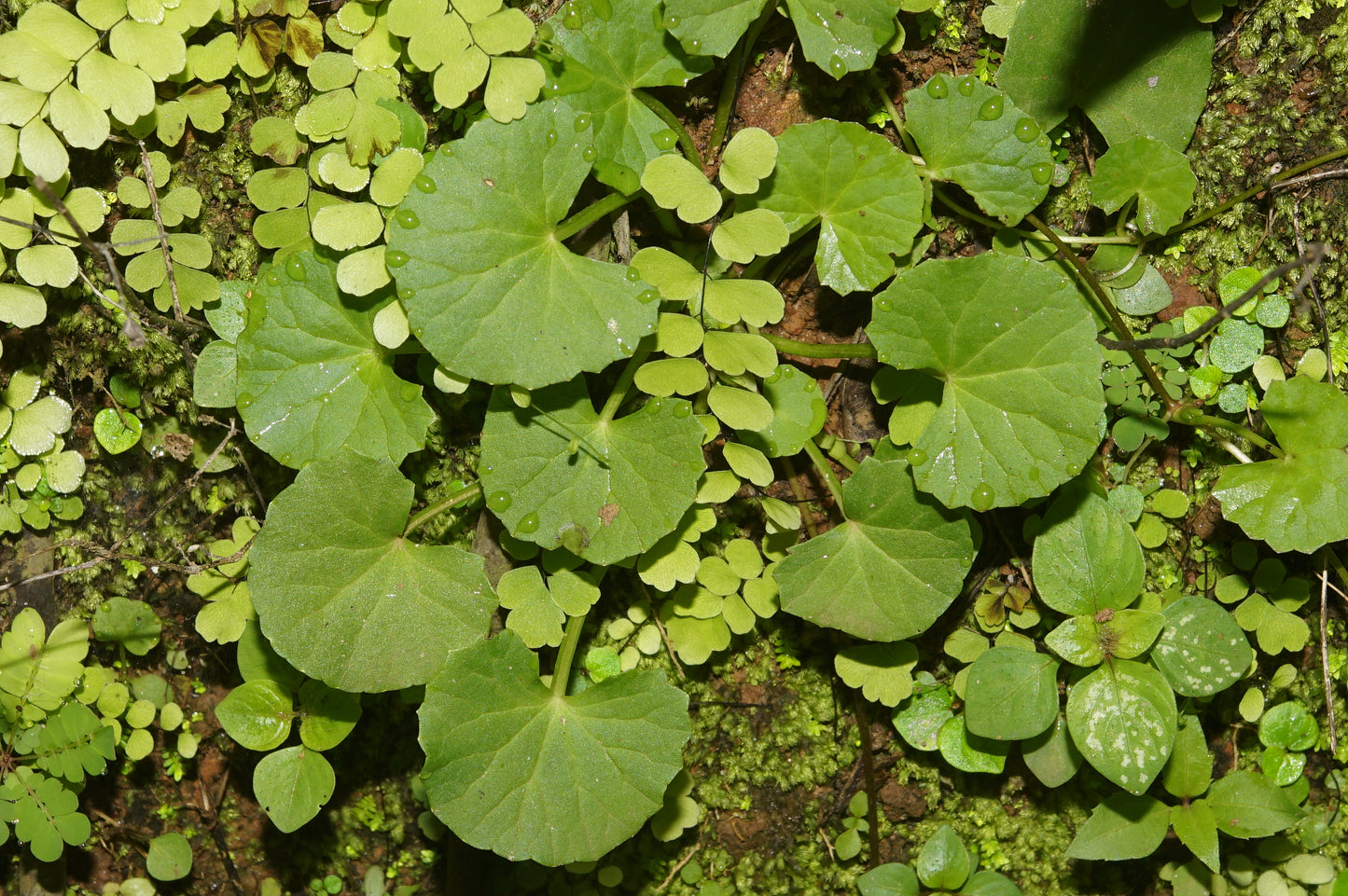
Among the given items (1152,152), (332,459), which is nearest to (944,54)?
(1152,152)

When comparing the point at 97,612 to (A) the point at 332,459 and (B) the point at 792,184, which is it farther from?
(B) the point at 792,184

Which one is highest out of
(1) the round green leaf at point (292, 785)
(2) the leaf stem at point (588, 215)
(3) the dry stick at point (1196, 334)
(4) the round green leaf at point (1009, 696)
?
(2) the leaf stem at point (588, 215)

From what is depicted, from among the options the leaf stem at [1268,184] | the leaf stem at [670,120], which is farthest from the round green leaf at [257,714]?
the leaf stem at [1268,184]

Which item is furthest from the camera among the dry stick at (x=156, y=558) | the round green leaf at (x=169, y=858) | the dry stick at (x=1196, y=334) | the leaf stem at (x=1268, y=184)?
the round green leaf at (x=169, y=858)

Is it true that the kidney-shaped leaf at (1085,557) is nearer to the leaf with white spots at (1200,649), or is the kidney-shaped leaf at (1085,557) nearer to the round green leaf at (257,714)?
the leaf with white spots at (1200,649)

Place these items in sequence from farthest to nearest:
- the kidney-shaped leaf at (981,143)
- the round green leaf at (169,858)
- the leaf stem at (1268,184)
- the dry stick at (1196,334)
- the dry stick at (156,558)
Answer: the round green leaf at (169,858) < the dry stick at (156,558) < the leaf stem at (1268,184) < the kidney-shaped leaf at (981,143) < the dry stick at (1196,334)

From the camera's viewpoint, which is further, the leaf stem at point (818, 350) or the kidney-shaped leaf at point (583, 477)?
the leaf stem at point (818, 350)

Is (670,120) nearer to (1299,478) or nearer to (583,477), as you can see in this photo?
(583,477)

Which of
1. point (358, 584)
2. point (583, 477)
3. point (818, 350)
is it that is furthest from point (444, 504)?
point (818, 350)
